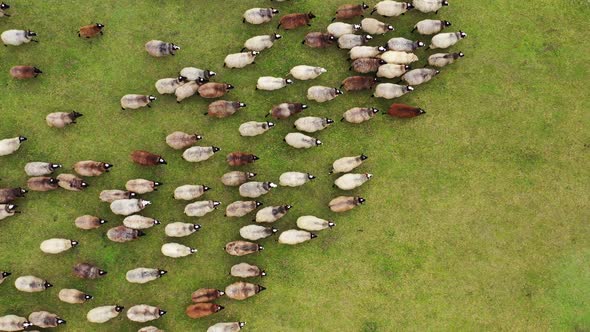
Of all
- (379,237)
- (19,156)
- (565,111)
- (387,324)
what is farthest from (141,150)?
(565,111)

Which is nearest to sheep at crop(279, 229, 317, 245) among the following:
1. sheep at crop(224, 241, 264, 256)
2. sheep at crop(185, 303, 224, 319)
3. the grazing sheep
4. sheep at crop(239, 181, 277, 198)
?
sheep at crop(224, 241, 264, 256)

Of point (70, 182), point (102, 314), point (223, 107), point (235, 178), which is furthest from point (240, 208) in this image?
point (70, 182)

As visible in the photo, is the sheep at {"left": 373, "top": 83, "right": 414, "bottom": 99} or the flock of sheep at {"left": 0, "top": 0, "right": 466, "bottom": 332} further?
the sheep at {"left": 373, "top": 83, "right": 414, "bottom": 99}

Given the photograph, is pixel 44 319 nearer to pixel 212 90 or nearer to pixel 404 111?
pixel 212 90

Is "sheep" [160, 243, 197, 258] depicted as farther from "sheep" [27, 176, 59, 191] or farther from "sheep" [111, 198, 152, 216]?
"sheep" [27, 176, 59, 191]

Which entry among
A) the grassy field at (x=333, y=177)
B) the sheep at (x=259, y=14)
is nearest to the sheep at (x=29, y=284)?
the grassy field at (x=333, y=177)

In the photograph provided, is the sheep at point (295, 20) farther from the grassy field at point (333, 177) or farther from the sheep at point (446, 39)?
the sheep at point (446, 39)

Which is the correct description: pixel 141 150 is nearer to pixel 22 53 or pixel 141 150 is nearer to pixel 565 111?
pixel 22 53
